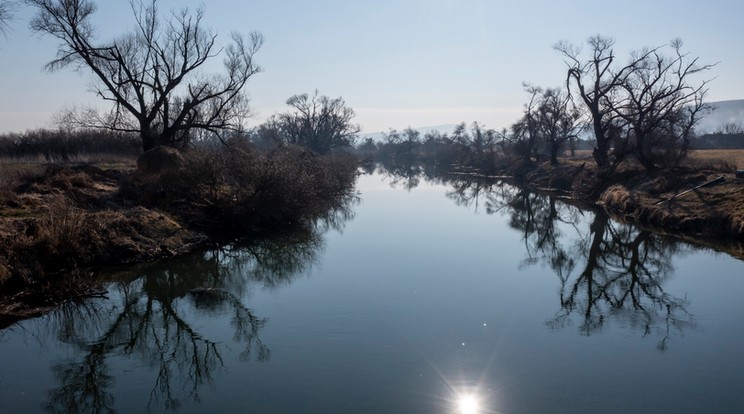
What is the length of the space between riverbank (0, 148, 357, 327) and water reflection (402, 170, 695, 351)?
9392mm

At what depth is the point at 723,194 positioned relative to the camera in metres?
21.1

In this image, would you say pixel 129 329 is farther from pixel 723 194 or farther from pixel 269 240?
pixel 723 194

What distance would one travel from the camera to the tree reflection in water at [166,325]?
7750mm

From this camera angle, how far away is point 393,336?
31.9 feet

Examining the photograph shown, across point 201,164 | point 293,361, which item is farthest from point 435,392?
point 201,164

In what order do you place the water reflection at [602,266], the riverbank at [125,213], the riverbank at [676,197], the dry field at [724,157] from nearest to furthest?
1. the water reflection at [602,266]
2. the riverbank at [125,213]
3. the riverbank at [676,197]
4. the dry field at [724,157]

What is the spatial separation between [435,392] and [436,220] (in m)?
18.1

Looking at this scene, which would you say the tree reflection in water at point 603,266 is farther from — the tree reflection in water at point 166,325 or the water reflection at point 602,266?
the tree reflection in water at point 166,325

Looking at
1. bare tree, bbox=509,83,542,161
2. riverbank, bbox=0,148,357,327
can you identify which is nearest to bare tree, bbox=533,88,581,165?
bare tree, bbox=509,83,542,161

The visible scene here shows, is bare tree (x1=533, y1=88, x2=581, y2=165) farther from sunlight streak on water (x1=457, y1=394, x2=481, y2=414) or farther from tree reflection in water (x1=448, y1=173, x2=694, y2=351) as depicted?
sunlight streak on water (x1=457, y1=394, x2=481, y2=414)

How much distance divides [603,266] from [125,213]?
14367 millimetres

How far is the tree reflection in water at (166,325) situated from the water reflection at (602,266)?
655cm

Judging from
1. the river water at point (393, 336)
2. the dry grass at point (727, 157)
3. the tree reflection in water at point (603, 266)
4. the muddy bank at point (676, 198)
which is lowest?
the tree reflection in water at point (603, 266)

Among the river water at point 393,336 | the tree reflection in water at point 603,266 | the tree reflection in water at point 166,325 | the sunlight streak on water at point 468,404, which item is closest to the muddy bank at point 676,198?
the tree reflection in water at point 603,266
